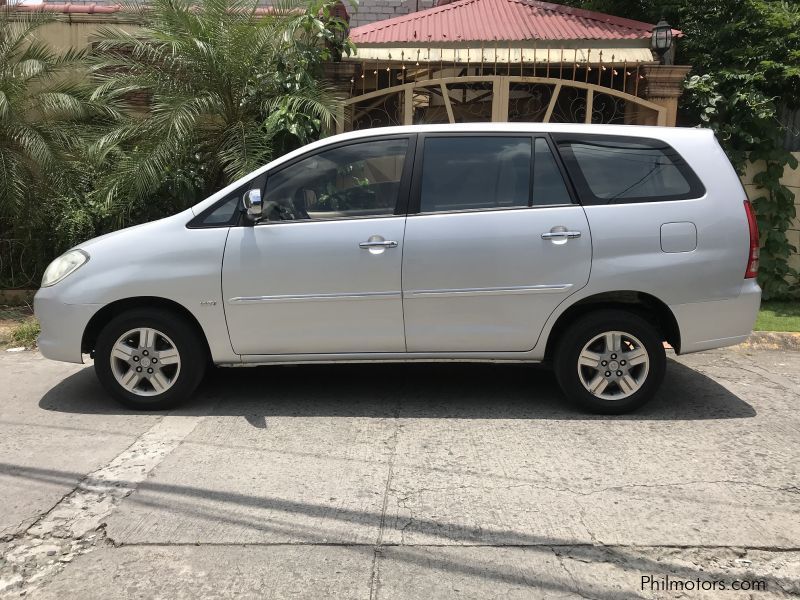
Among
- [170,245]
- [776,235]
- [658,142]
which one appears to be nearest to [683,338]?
[658,142]

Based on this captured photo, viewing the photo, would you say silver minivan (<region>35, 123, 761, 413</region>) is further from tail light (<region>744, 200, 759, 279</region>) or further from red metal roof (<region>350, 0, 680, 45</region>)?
red metal roof (<region>350, 0, 680, 45</region>)

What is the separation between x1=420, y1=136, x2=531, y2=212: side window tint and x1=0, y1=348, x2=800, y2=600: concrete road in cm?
151

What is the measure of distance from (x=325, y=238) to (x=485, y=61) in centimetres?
508

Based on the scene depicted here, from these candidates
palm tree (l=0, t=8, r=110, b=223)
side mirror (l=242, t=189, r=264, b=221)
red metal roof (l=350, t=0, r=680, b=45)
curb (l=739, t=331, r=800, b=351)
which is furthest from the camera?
red metal roof (l=350, t=0, r=680, b=45)

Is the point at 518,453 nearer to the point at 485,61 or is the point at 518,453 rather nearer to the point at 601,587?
the point at 601,587

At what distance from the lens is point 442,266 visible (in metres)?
5.09

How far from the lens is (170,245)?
5.20 metres

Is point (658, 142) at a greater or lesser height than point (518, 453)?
greater

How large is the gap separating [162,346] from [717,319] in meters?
3.85

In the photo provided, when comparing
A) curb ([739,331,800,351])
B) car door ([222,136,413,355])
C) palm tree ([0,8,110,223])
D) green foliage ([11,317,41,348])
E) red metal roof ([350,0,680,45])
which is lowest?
curb ([739,331,800,351])

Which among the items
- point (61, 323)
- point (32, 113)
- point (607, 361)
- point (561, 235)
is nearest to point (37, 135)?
point (32, 113)

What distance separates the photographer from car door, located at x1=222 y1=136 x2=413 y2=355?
5121 mm

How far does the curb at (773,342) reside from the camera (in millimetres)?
7480

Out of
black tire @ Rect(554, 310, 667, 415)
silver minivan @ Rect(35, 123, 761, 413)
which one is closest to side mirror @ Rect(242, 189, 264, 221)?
silver minivan @ Rect(35, 123, 761, 413)
